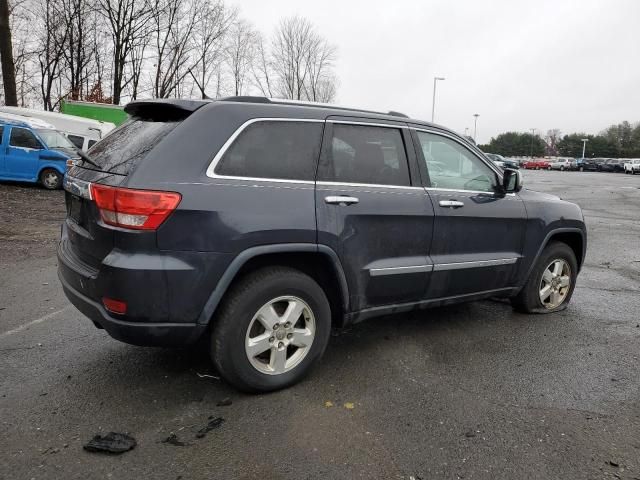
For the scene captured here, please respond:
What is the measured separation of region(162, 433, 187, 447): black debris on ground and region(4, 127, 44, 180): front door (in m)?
15.0

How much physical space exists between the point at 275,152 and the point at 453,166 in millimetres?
1699

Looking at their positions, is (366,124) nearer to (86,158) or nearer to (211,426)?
(86,158)

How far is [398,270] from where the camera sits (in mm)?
3682

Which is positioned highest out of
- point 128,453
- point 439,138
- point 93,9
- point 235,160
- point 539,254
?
point 93,9

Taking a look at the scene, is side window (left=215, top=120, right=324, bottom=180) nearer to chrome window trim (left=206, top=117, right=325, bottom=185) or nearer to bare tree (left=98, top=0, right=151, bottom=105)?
chrome window trim (left=206, top=117, right=325, bottom=185)

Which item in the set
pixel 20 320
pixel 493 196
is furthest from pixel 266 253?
pixel 20 320

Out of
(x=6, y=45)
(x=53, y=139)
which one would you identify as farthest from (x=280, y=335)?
(x=6, y=45)

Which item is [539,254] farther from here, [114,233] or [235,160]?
[114,233]

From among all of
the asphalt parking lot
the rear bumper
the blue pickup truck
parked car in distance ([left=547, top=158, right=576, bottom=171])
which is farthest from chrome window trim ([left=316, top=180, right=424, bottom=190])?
parked car in distance ([left=547, top=158, right=576, bottom=171])

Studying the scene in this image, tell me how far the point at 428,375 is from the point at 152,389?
1869 millimetres

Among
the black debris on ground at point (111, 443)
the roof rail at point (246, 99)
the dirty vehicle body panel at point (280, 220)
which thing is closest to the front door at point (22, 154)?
the dirty vehicle body panel at point (280, 220)

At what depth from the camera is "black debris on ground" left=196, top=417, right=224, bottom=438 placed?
2.80m

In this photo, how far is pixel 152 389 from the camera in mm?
3293

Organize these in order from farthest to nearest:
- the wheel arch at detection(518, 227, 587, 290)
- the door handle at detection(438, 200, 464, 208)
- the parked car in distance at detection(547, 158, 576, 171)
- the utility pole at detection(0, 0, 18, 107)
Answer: the parked car in distance at detection(547, 158, 576, 171) → the utility pole at detection(0, 0, 18, 107) → the wheel arch at detection(518, 227, 587, 290) → the door handle at detection(438, 200, 464, 208)
